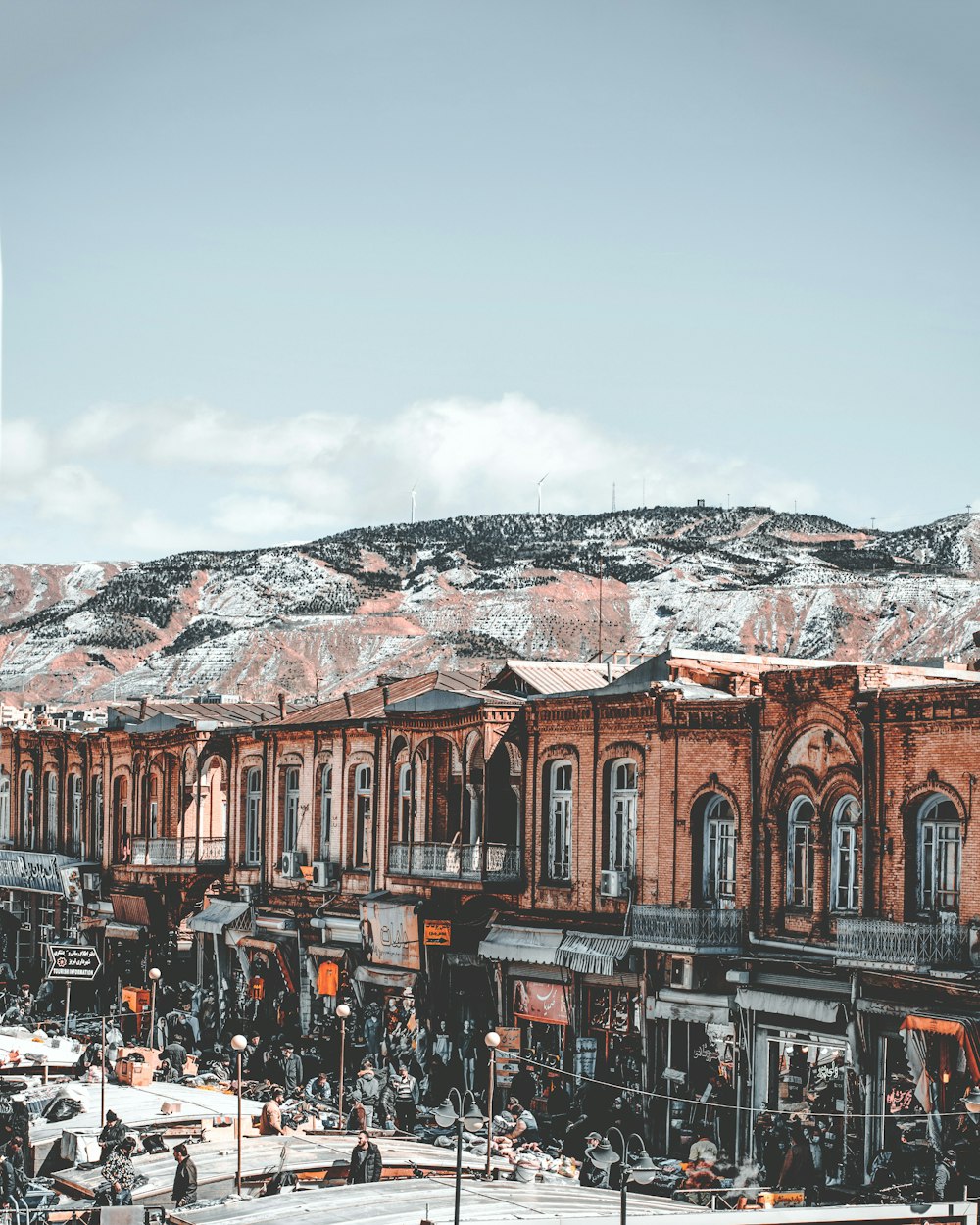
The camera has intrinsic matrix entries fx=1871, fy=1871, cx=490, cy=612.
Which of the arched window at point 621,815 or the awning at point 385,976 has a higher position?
the arched window at point 621,815

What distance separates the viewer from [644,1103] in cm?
3288

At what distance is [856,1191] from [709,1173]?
86.2 inches

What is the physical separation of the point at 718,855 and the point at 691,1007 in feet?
8.78

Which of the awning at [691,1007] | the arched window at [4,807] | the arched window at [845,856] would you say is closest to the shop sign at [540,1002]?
the awning at [691,1007]

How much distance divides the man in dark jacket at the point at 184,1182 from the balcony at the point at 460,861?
13212mm

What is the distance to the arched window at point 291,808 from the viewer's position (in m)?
46.6

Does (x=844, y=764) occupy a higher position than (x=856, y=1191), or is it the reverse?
(x=844, y=764)

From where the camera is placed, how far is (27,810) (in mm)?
61875

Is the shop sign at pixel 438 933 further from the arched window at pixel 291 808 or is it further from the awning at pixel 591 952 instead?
the arched window at pixel 291 808

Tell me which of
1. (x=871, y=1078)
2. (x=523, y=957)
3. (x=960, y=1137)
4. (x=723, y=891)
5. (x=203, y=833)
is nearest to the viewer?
(x=960, y=1137)

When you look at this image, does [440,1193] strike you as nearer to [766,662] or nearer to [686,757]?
[686,757]

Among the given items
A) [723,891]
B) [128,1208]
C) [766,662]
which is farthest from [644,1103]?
[128,1208]

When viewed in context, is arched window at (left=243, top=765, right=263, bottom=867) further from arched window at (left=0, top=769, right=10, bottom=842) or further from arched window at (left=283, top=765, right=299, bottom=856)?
arched window at (left=0, top=769, right=10, bottom=842)

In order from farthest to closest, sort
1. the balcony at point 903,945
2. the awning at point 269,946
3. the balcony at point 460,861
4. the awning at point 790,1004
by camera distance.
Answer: the awning at point 269,946, the balcony at point 460,861, the awning at point 790,1004, the balcony at point 903,945
